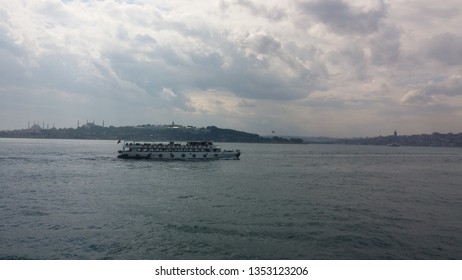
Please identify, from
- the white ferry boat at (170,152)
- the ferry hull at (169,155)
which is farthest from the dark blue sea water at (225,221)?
the white ferry boat at (170,152)

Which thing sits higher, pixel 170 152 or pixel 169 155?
pixel 170 152

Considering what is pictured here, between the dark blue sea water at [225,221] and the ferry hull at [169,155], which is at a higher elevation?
the ferry hull at [169,155]

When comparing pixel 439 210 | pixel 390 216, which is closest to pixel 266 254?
pixel 390 216

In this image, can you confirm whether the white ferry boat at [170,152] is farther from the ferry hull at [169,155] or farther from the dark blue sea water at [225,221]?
the dark blue sea water at [225,221]

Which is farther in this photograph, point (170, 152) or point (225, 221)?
point (170, 152)

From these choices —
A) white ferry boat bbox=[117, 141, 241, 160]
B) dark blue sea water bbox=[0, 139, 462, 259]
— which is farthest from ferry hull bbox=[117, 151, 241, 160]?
dark blue sea water bbox=[0, 139, 462, 259]

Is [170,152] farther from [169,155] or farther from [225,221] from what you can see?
[225,221]

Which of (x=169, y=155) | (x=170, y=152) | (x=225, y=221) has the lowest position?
(x=225, y=221)

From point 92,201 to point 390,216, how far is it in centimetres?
3090

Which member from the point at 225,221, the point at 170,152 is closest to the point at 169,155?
the point at 170,152

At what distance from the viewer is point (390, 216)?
33.8m

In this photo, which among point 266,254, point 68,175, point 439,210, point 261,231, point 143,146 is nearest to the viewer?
point 266,254

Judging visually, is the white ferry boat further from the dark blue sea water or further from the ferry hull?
the dark blue sea water

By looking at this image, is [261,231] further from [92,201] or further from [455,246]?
[92,201]
